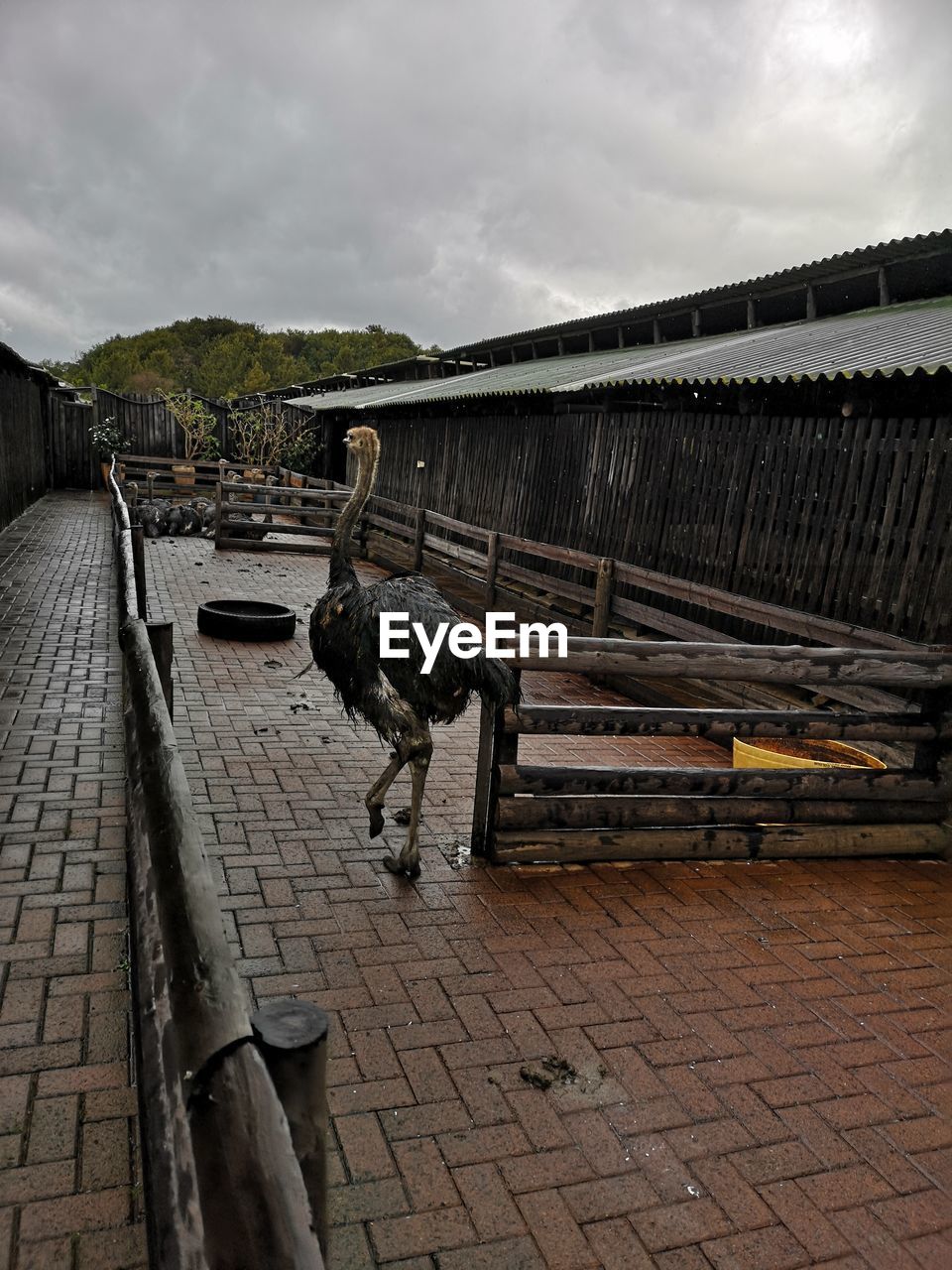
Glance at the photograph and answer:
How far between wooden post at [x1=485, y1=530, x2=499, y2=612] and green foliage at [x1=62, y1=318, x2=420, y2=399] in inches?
2475

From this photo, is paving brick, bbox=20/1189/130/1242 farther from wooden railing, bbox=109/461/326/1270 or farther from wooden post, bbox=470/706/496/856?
wooden post, bbox=470/706/496/856

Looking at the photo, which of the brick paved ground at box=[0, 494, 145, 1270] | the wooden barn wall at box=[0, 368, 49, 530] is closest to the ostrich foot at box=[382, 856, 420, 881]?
the brick paved ground at box=[0, 494, 145, 1270]

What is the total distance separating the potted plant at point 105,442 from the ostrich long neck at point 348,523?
2105 cm

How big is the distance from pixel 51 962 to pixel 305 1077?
8.24 ft

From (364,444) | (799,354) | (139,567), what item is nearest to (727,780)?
(364,444)

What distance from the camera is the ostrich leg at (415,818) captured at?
14.9 feet

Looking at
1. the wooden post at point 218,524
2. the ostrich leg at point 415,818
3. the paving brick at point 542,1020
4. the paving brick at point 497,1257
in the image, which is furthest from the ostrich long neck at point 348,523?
the wooden post at point 218,524

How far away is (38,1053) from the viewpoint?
119 inches

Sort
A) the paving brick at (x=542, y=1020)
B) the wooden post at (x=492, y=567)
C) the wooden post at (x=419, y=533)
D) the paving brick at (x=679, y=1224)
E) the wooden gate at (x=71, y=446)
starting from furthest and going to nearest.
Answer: the wooden gate at (x=71, y=446)
the wooden post at (x=419, y=533)
the wooden post at (x=492, y=567)
the paving brick at (x=542, y=1020)
the paving brick at (x=679, y=1224)

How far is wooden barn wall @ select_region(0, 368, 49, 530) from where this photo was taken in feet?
51.2

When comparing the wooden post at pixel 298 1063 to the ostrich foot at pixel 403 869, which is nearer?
the wooden post at pixel 298 1063

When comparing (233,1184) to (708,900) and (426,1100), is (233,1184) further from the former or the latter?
(708,900)

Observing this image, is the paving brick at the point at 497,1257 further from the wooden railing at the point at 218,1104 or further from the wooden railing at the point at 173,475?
the wooden railing at the point at 173,475

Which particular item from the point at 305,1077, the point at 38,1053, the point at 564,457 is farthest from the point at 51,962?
the point at 564,457
